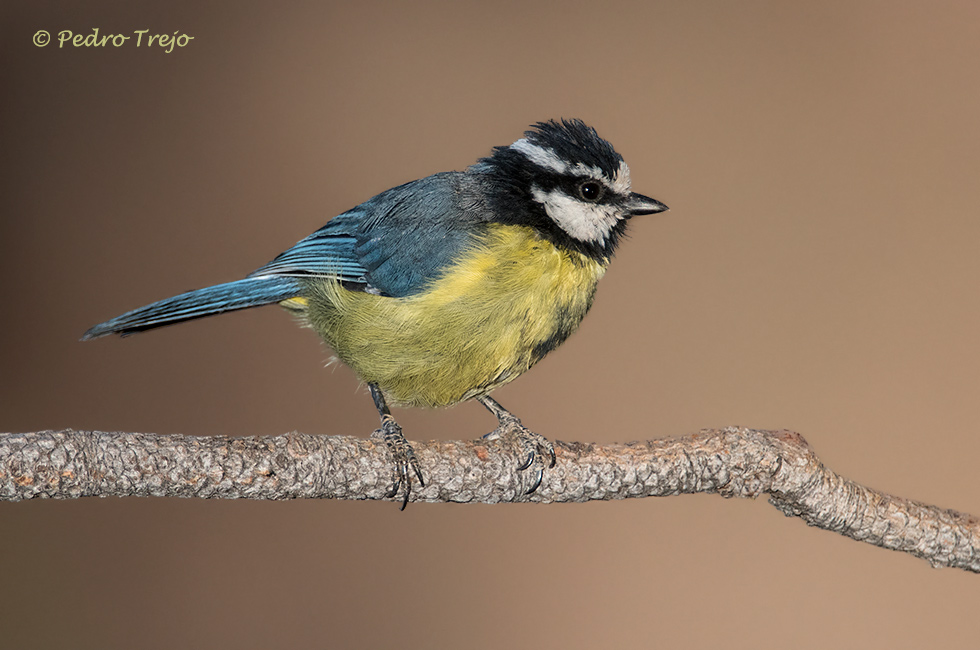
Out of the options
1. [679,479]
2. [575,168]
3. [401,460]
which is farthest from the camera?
[575,168]

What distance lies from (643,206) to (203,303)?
1059mm

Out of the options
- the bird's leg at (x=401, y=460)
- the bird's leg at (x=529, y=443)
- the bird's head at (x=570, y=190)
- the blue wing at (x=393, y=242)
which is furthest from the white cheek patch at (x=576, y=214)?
the bird's leg at (x=401, y=460)

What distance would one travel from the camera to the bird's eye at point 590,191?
184 centimetres

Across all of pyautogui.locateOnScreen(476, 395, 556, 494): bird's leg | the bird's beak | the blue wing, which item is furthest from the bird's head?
pyautogui.locateOnScreen(476, 395, 556, 494): bird's leg

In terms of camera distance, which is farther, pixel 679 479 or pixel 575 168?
pixel 575 168

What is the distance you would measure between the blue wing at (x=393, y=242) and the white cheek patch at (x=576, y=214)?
19 cm

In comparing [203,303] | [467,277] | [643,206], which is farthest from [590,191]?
[203,303]

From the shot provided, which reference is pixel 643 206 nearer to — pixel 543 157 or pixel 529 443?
pixel 543 157

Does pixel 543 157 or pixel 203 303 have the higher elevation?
pixel 543 157

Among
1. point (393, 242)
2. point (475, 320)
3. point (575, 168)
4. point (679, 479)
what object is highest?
point (575, 168)

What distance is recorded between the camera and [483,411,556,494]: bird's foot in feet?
5.43

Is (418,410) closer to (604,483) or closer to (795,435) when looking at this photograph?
(604,483)

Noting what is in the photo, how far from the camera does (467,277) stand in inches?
67.4

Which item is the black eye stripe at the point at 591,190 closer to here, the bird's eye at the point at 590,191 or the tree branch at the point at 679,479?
the bird's eye at the point at 590,191
